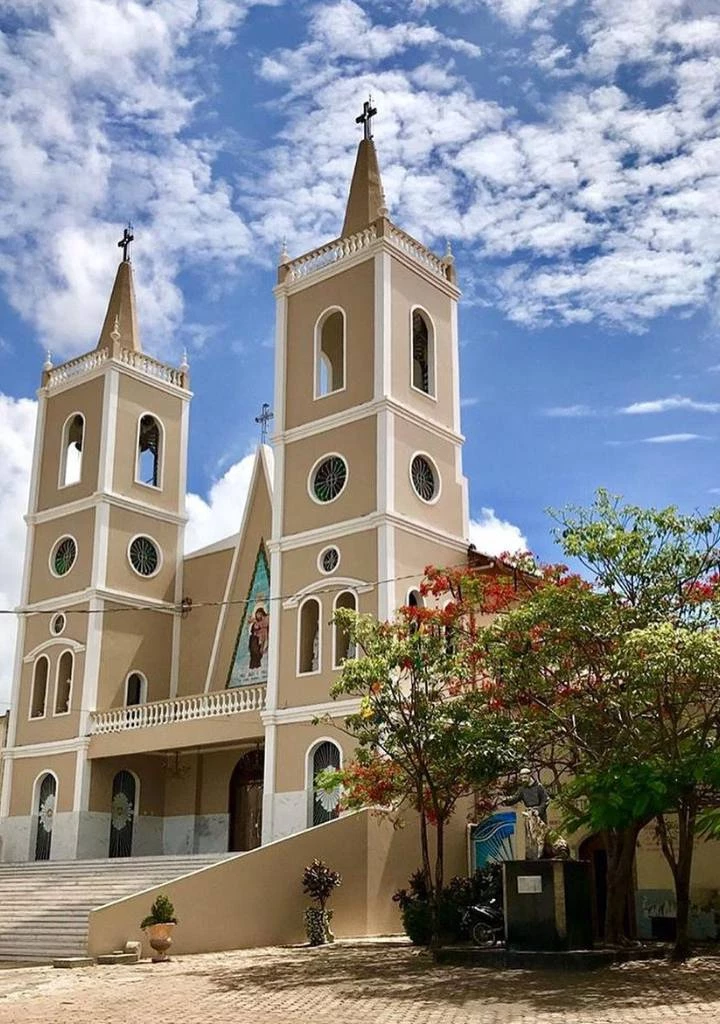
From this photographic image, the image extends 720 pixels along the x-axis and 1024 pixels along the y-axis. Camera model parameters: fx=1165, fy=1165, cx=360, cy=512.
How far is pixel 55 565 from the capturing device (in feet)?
101

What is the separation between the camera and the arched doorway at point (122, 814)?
27828 mm

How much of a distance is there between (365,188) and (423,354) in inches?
174

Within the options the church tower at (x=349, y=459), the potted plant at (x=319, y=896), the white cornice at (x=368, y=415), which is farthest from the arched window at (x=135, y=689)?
the potted plant at (x=319, y=896)

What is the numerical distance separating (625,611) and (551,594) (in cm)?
106

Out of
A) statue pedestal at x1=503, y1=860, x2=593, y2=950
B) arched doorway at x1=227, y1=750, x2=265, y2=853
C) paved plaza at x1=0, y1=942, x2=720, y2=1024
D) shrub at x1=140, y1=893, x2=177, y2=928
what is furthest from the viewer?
arched doorway at x1=227, y1=750, x2=265, y2=853

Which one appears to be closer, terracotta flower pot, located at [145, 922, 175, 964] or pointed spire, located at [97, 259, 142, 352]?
terracotta flower pot, located at [145, 922, 175, 964]

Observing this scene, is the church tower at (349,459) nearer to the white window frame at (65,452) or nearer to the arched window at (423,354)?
the arched window at (423,354)

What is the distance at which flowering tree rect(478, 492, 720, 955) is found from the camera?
1482cm

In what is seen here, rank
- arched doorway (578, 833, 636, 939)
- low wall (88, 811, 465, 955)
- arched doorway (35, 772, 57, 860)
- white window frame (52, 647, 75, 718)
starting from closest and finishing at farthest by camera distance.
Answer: low wall (88, 811, 465, 955) < arched doorway (578, 833, 636, 939) < arched doorway (35, 772, 57, 860) < white window frame (52, 647, 75, 718)

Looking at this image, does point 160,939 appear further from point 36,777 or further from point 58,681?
point 58,681

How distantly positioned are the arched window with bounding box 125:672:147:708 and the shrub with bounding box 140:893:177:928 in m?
12.0

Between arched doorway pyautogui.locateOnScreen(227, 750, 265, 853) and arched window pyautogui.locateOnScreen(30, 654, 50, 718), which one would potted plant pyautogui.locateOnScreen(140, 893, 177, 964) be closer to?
arched doorway pyautogui.locateOnScreen(227, 750, 265, 853)

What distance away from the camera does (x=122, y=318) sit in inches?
1300

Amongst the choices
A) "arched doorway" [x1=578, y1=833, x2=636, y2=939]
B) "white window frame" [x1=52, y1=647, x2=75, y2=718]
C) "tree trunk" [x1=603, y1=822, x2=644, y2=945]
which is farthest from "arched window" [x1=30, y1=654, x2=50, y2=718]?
"tree trunk" [x1=603, y1=822, x2=644, y2=945]
